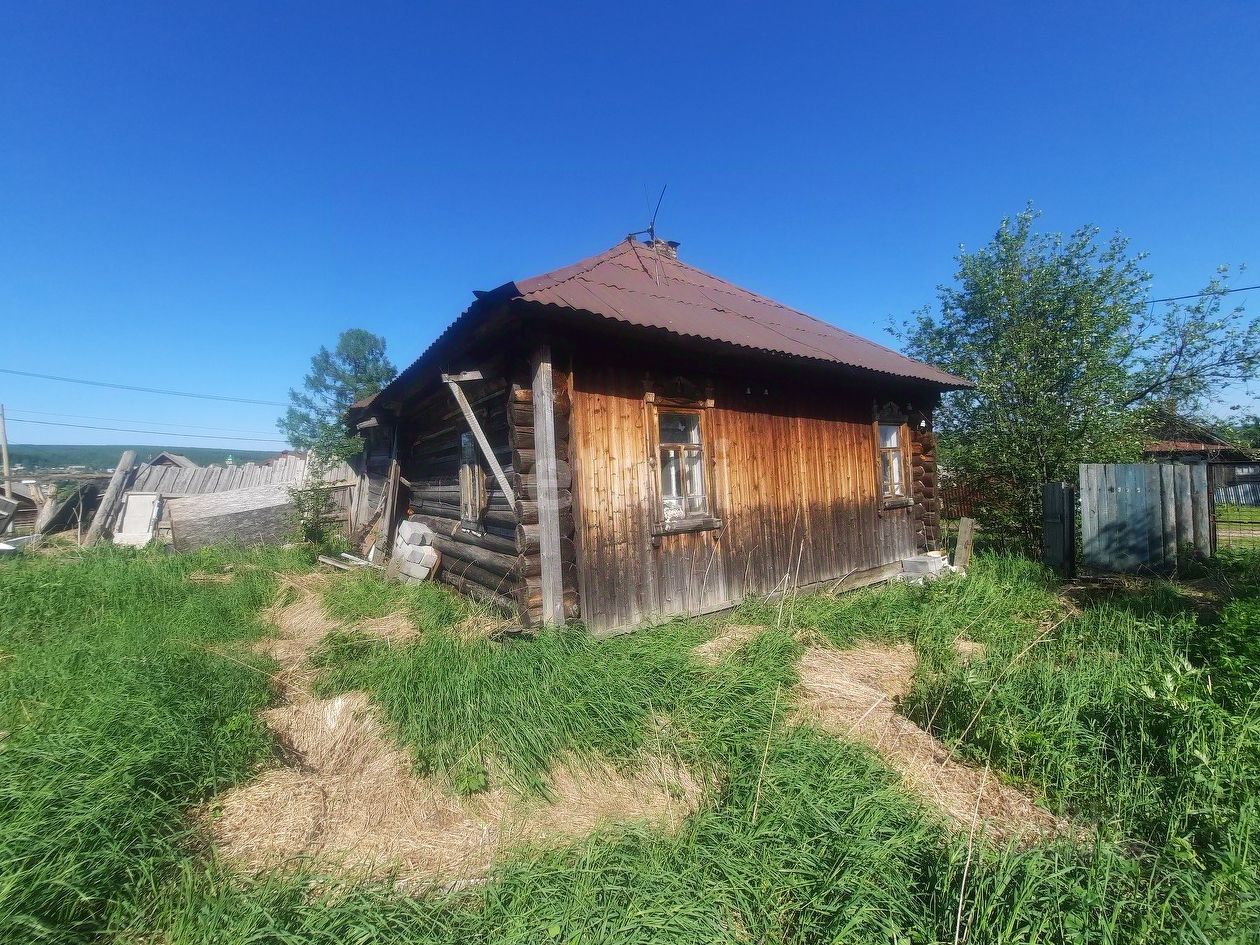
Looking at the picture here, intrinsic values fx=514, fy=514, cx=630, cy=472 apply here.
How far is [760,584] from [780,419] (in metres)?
2.16

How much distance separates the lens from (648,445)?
5535 mm

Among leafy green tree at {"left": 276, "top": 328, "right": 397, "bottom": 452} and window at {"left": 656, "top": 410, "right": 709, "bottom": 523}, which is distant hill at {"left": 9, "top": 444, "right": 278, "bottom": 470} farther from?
window at {"left": 656, "top": 410, "right": 709, "bottom": 523}

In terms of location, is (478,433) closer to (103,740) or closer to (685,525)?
(685,525)

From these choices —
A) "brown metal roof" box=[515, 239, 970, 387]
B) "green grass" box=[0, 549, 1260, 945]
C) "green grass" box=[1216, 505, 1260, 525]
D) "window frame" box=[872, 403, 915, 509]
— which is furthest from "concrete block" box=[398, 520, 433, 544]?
"green grass" box=[1216, 505, 1260, 525]

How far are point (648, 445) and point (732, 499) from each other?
1.35m

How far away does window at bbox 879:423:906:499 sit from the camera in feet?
28.1

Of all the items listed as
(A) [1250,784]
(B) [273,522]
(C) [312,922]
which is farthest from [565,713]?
(B) [273,522]

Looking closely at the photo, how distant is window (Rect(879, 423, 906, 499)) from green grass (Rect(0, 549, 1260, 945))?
3602mm

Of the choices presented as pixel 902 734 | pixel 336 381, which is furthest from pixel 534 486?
pixel 336 381

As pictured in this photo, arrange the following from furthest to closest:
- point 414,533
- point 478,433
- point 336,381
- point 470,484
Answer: point 336,381 → point 414,533 → point 470,484 → point 478,433

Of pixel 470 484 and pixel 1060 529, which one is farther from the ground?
pixel 470 484

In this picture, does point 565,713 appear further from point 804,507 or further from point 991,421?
point 991,421

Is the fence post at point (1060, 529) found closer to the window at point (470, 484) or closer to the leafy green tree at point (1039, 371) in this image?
the leafy green tree at point (1039, 371)

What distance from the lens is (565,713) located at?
3617 mm
